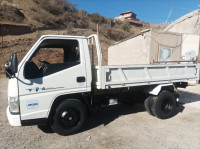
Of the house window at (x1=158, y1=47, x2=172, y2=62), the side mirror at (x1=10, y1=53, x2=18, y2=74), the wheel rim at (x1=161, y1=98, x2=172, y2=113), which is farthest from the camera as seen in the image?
the house window at (x1=158, y1=47, x2=172, y2=62)

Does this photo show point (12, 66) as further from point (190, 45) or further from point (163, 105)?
point (190, 45)

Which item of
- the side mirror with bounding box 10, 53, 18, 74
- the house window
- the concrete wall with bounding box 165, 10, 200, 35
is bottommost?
the side mirror with bounding box 10, 53, 18, 74

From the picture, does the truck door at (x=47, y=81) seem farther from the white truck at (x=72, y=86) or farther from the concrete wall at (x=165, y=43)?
the concrete wall at (x=165, y=43)

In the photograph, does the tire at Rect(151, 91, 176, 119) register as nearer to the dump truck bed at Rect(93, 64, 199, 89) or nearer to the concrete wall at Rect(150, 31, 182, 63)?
the dump truck bed at Rect(93, 64, 199, 89)

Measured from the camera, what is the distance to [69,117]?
12.4 ft

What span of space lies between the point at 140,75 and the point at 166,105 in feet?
5.06

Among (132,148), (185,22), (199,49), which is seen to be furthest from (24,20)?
(132,148)

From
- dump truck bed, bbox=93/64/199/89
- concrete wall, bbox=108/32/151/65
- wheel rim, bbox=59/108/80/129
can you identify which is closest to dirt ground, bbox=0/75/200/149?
wheel rim, bbox=59/108/80/129

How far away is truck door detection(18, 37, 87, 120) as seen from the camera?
3270mm

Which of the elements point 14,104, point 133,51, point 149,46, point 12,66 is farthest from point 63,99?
point 133,51

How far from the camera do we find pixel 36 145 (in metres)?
3.47

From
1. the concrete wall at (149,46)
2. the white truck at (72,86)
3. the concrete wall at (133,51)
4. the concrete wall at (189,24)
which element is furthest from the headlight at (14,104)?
the concrete wall at (189,24)

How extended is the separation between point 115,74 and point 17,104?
2.42 m

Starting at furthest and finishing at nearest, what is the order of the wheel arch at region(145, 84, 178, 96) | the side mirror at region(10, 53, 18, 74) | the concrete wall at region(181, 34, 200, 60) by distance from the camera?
the concrete wall at region(181, 34, 200, 60)
the wheel arch at region(145, 84, 178, 96)
the side mirror at region(10, 53, 18, 74)
